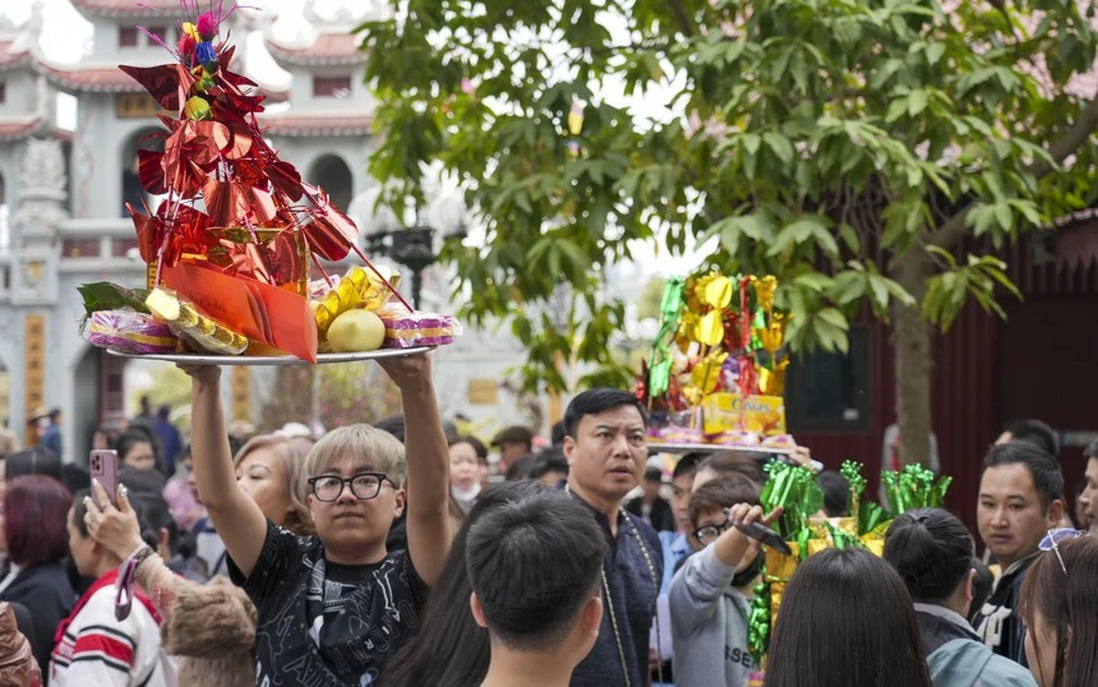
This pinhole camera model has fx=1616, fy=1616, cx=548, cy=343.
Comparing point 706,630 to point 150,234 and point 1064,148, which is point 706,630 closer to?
point 150,234

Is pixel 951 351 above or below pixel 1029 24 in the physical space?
below

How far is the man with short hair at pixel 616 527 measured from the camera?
430cm

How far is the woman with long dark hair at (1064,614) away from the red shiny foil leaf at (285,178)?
1674 millimetres

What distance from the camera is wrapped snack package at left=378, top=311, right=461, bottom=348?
3244mm

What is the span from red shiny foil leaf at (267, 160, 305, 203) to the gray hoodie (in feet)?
5.52

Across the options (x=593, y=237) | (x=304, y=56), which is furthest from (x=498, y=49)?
(x=304, y=56)

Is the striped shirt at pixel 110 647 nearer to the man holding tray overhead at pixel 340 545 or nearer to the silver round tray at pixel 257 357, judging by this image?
the man holding tray overhead at pixel 340 545

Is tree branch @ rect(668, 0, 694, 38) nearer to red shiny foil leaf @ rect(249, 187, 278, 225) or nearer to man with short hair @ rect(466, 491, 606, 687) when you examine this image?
red shiny foil leaf @ rect(249, 187, 278, 225)

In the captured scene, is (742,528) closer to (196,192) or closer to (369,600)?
(369,600)

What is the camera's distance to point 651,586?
14.9 feet

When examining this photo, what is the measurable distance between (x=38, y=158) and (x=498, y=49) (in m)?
22.9

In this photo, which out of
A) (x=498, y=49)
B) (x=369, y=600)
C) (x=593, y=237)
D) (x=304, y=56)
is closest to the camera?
(x=369, y=600)

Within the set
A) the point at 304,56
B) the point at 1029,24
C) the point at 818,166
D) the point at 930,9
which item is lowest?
the point at 818,166

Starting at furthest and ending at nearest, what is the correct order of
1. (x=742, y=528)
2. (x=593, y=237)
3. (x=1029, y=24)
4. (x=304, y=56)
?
1. (x=304, y=56)
2. (x=1029, y=24)
3. (x=593, y=237)
4. (x=742, y=528)
